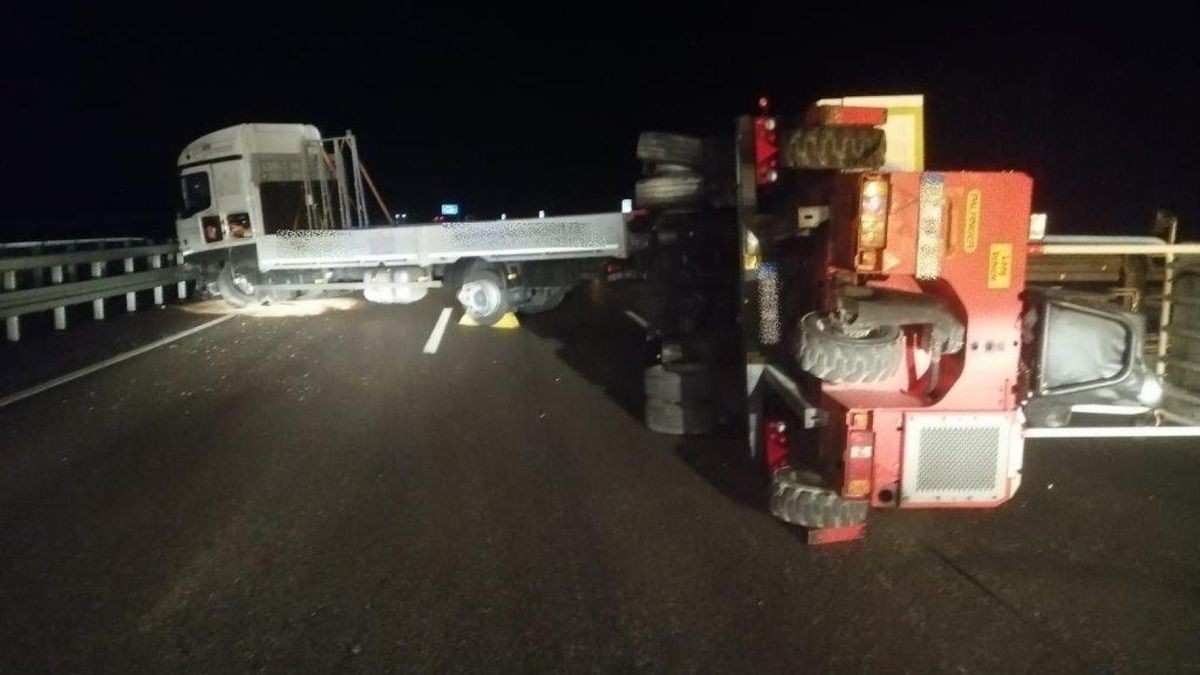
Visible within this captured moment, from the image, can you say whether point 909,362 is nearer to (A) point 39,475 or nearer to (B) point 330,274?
(A) point 39,475

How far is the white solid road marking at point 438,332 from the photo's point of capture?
513 inches

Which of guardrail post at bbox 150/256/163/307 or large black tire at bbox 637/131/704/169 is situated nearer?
large black tire at bbox 637/131/704/169

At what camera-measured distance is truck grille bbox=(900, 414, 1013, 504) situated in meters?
5.01

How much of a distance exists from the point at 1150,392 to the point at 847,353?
314 cm

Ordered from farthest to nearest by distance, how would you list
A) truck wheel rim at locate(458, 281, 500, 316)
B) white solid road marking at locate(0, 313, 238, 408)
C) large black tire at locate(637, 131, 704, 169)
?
truck wheel rim at locate(458, 281, 500, 316) → white solid road marking at locate(0, 313, 238, 408) → large black tire at locate(637, 131, 704, 169)

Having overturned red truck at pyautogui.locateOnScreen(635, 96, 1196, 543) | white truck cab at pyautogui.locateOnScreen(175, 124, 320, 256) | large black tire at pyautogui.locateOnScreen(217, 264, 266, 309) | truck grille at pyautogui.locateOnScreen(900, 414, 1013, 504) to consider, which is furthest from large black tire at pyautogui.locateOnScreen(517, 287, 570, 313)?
truck grille at pyautogui.locateOnScreen(900, 414, 1013, 504)

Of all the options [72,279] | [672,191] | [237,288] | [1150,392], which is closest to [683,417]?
[672,191]

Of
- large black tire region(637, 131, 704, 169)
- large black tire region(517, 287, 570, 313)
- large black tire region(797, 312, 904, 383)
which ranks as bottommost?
large black tire region(517, 287, 570, 313)

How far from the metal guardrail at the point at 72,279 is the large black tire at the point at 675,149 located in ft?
37.9

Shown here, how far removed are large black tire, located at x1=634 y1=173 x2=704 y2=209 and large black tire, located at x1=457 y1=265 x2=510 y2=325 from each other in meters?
7.47

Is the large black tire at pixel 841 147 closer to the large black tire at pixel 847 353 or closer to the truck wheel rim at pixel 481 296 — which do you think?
the large black tire at pixel 847 353

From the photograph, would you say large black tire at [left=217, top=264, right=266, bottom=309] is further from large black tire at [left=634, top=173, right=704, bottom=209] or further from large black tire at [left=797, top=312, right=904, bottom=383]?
large black tire at [left=797, top=312, right=904, bottom=383]

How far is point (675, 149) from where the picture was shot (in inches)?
319

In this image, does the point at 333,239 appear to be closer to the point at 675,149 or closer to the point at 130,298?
the point at 130,298
